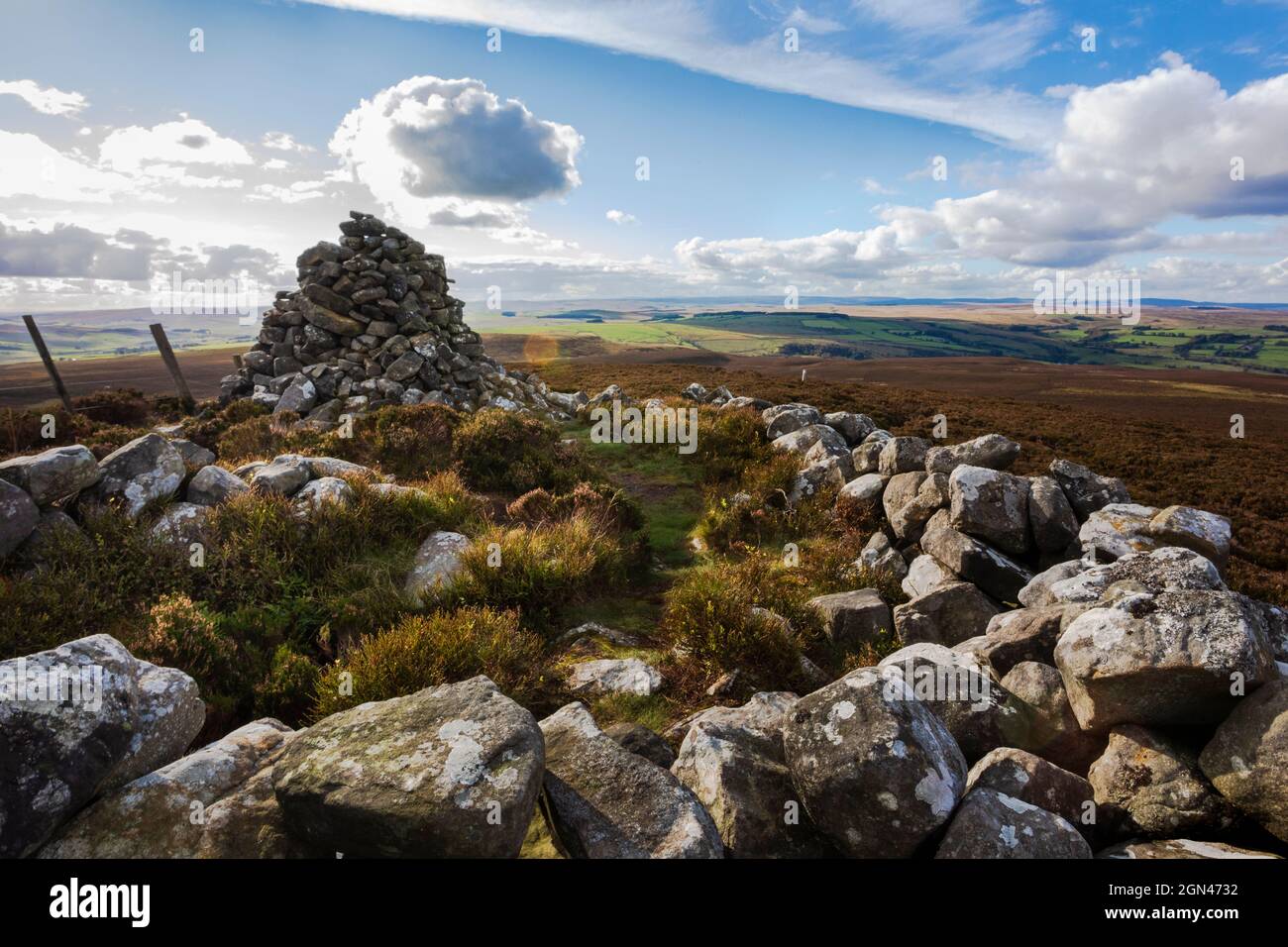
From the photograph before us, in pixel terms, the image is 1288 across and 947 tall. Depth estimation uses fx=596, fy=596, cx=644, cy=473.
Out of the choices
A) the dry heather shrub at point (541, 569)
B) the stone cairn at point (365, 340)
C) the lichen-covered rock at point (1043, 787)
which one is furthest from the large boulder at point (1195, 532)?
the stone cairn at point (365, 340)

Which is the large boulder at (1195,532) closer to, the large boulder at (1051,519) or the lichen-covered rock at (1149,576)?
the lichen-covered rock at (1149,576)

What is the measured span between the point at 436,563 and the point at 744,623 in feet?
14.9

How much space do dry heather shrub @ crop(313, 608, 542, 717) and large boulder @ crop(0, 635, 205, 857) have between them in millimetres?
1370

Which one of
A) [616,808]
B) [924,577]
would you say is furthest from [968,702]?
[924,577]

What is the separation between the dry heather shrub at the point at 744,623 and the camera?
7027 millimetres

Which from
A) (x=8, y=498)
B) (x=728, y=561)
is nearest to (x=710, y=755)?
(x=728, y=561)

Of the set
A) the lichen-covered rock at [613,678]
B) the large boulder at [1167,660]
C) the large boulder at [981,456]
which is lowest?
the lichen-covered rock at [613,678]

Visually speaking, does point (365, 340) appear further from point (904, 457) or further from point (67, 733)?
point (67, 733)

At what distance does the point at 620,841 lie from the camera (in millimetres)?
3820

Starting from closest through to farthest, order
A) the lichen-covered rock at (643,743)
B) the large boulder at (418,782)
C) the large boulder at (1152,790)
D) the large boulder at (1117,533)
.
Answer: the large boulder at (418,782), the large boulder at (1152,790), the lichen-covered rock at (643,743), the large boulder at (1117,533)

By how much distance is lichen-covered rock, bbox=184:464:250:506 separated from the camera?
9.11 metres

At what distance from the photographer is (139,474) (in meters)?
8.68

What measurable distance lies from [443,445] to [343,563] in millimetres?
6117

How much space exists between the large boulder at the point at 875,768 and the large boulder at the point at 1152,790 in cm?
120
